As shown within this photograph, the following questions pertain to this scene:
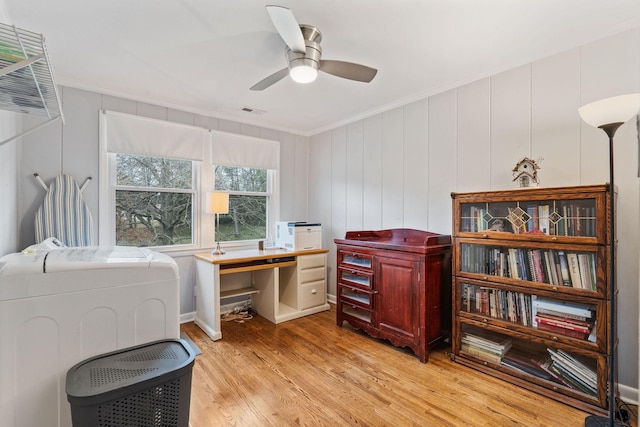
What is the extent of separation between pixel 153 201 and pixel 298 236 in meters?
1.63

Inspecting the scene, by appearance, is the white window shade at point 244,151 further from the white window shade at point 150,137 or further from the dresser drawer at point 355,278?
the dresser drawer at point 355,278

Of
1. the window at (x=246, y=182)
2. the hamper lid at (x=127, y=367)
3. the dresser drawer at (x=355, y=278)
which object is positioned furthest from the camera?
the window at (x=246, y=182)

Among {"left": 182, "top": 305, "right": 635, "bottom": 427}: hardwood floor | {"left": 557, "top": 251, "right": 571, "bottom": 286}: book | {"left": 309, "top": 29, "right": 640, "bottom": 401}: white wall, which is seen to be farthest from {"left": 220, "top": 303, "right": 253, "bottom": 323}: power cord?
{"left": 557, "top": 251, "right": 571, "bottom": 286}: book

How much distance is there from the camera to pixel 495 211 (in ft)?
7.58

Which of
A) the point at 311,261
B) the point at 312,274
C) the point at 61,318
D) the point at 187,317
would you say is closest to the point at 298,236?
the point at 311,261

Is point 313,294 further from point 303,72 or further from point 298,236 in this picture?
point 303,72

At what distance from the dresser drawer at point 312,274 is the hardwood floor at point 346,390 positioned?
814 millimetres

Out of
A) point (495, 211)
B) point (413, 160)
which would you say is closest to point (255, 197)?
point (413, 160)

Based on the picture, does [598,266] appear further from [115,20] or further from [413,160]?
[115,20]

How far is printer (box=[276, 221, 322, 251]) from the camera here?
3.59 meters

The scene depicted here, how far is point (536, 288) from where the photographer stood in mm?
2088

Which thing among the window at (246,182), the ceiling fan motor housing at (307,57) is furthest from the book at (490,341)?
the window at (246,182)

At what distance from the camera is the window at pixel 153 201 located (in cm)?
313

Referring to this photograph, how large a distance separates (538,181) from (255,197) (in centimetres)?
307
